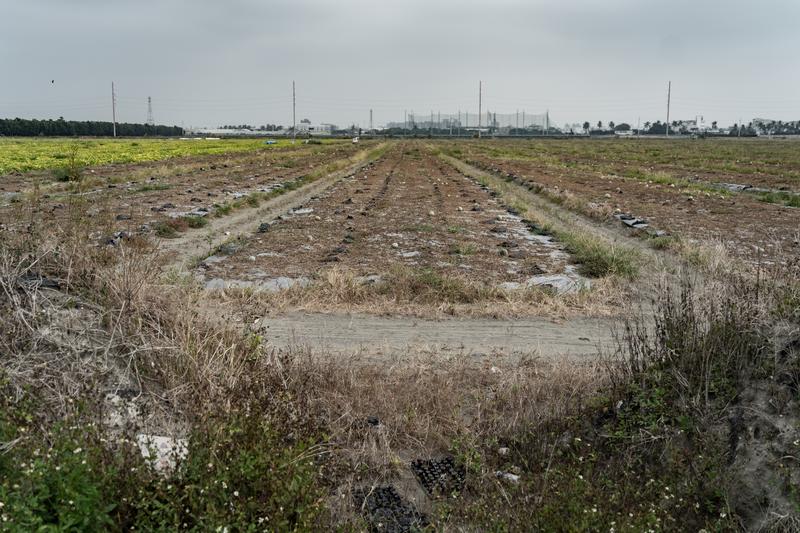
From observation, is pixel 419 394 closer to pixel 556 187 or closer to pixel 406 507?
pixel 406 507

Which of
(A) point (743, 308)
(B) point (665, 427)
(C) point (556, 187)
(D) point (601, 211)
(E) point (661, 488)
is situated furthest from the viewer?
(C) point (556, 187)

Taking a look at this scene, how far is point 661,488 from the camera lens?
385 centimetres

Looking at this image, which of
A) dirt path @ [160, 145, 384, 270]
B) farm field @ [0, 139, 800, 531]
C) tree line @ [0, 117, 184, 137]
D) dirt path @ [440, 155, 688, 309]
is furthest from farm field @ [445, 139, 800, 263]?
tree line @ [0, 117, 184, 137]

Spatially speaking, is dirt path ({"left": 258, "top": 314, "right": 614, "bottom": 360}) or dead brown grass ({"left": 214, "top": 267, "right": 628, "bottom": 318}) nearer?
dirt path ({"left": 258, "top": 314, "right": 614, "bottom": 360})

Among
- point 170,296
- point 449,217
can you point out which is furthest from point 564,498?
point 449,217

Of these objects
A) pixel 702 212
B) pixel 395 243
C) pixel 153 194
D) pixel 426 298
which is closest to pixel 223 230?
pixel 395 243

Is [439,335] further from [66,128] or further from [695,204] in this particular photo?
[66,128]

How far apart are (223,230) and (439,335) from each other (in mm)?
9105

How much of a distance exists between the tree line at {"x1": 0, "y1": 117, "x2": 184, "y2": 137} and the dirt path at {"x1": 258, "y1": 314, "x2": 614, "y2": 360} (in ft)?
360

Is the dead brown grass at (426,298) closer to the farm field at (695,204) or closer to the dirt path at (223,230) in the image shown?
the farm field at (695,204)

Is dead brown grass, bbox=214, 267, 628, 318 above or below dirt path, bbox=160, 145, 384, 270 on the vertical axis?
below

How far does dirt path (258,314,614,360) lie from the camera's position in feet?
22.0

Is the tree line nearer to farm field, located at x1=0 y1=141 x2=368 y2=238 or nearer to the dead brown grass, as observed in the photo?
farm field, located at x1=0 y1=141 x2=368 y2=238

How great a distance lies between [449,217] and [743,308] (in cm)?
1238
